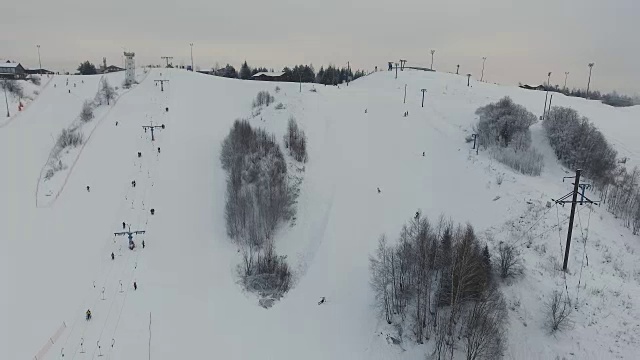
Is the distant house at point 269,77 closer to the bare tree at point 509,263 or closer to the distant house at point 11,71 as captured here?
the distant house at point 11,71

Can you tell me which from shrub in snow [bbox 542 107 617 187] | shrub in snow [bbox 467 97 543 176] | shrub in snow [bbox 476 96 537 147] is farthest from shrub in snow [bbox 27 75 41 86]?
A: shrub in snow [bbox 542 107 617 187]

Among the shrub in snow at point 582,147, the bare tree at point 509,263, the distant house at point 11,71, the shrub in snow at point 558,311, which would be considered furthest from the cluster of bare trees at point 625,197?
the distant house at point 11,71

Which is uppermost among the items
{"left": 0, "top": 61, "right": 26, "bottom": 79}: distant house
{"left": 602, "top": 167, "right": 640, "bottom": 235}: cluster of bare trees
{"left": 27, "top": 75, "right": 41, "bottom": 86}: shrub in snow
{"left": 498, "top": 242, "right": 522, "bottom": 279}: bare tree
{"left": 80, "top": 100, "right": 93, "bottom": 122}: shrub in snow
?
{"left": 0, "top": 61, "right": 26, "bottom": 79}: distant house

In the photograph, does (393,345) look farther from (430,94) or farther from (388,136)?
(430,94)

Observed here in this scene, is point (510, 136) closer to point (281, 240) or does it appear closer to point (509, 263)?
point (509, 263)

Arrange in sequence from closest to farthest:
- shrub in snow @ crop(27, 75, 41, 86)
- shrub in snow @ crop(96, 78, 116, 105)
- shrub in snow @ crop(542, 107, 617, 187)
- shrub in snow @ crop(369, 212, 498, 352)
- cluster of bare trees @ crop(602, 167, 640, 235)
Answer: shrub in snow @ crop(369, 212, 498, 352), cluster of bare trees @ crop(602, 167, 640, 235), shrub in snow @ crop(542, 107, 617, 187), shrub in snow @ crop(96, 78, 116, 105), shrub in snow @ crop(27, 75, 41, 86)

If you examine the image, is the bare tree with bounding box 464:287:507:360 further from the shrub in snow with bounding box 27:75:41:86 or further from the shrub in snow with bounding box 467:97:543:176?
the shrub in snow with bounding box 27:75:41:86
